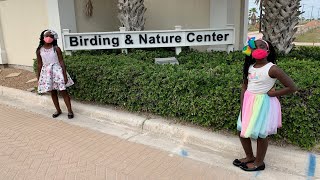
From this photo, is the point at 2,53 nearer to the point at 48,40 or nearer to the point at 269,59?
the point at 48,40

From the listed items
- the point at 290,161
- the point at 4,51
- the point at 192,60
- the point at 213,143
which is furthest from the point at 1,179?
the point at 4,51

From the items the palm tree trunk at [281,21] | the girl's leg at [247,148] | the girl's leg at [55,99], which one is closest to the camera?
the girl's leg at [247,148]

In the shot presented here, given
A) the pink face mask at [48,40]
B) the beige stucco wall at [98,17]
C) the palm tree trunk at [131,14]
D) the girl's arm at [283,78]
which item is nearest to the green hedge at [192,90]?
the girl's arm at [283,78]

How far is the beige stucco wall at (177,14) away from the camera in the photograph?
8.17 m

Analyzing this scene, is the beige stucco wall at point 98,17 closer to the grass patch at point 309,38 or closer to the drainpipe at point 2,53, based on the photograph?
the drainpipe at point 2,53

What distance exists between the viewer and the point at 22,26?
887 cm

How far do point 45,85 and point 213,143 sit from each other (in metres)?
3.00

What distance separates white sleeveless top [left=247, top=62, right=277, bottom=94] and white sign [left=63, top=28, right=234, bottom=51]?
375cm

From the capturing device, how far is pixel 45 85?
538 cm

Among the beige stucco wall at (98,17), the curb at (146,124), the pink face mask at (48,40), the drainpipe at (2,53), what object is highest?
the beige stucco wall at (98,17)

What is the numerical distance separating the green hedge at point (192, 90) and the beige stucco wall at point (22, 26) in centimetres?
266

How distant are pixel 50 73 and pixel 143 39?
2.46 metres

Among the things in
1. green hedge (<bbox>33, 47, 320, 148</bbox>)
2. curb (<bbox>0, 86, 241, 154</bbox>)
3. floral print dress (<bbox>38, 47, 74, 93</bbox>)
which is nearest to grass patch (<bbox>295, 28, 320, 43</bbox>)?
green hedge (<bbox>33, 47, 320, 148</bbox>)

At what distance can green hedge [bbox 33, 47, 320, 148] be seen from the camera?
379 cm
